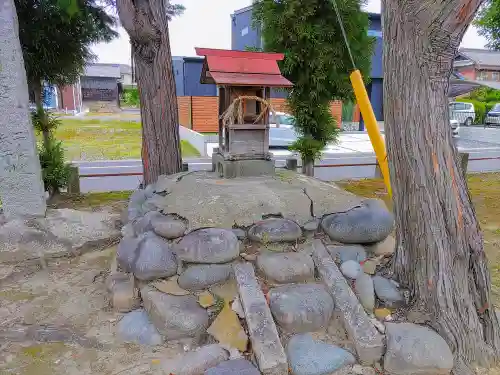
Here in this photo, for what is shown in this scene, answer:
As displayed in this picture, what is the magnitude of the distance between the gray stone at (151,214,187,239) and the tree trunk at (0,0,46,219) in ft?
6.74

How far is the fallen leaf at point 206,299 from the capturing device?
2.69 metres

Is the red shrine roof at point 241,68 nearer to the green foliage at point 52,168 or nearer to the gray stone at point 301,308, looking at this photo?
the gray stone at point 301,308

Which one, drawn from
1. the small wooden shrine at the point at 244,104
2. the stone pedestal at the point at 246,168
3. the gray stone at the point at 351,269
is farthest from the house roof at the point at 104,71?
the gray stone at the point at 351,269

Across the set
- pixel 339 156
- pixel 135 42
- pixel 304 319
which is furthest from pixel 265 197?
pixel 339 156

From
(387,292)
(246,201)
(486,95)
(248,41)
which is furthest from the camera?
(486,95)

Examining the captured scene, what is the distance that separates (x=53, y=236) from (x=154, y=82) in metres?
2.06

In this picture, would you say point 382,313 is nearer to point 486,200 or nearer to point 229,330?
point 229,330

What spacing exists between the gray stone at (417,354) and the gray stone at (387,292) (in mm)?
290

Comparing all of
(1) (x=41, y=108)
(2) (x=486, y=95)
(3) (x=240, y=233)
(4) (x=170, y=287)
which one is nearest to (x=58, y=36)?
(1) (x=41, y=108)

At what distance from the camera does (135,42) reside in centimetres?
448

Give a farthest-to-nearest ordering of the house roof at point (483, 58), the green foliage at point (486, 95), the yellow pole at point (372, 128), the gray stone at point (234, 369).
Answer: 1. the house roof at point (483, 58)
2. the green foliage at point (486, 95)
3. the yellow pole at point (372, 128)
4. the gray stone at point (234, 369)

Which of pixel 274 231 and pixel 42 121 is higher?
pixel 42 121

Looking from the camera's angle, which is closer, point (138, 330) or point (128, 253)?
point (138, 330)

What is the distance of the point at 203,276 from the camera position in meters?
2.79
